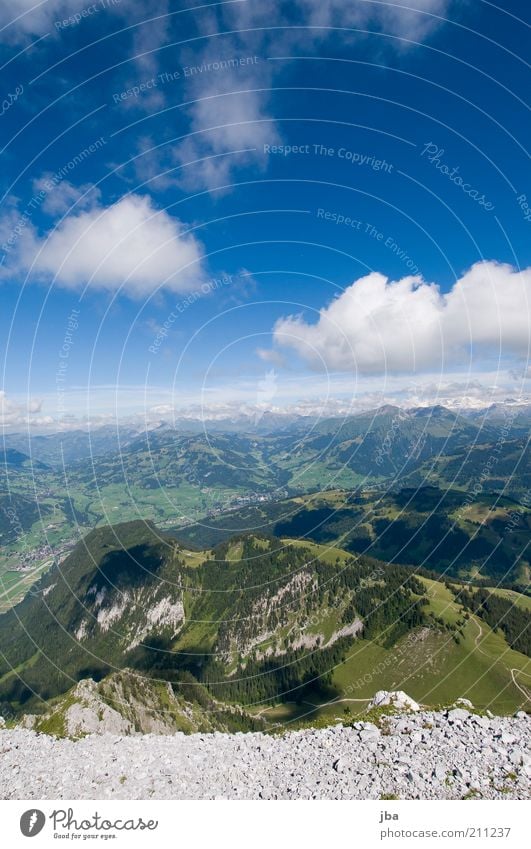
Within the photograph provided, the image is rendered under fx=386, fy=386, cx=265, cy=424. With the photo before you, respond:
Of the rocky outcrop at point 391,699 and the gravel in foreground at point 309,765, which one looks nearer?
A: the gravel in foreground at point 309,765

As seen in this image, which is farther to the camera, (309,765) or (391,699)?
(391,699)

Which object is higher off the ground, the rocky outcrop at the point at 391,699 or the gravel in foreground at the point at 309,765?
the gravel in foreground at the point at 309,765

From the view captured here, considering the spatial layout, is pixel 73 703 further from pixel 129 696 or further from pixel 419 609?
pixel 419 609

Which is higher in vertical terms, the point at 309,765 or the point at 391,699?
the point at 309,765

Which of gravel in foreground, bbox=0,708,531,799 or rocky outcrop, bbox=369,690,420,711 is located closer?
gravel in foreground, bbox=0,708,531,799

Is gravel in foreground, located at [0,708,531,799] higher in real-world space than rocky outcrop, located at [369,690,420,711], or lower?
higher
